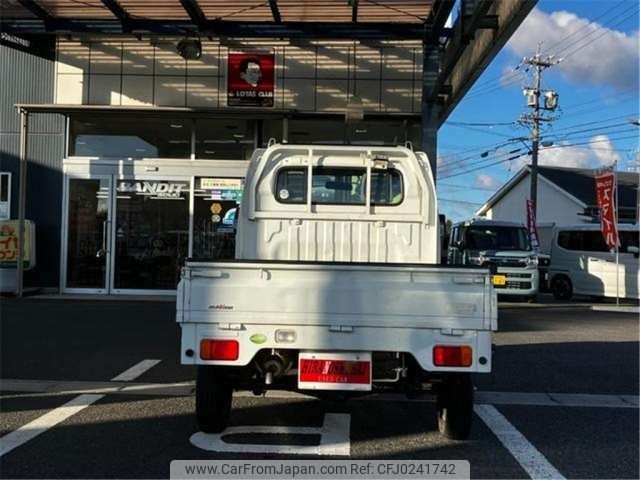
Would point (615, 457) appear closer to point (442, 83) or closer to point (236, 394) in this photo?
point (236, 394)

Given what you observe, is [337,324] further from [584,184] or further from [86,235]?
[584,184]

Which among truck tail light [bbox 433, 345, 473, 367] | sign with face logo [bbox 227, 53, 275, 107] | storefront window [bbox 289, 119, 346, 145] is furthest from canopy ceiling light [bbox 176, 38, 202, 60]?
truck tail light [bbox 433, 345, 473, 367]

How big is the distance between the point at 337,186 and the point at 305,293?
2492 millimetres

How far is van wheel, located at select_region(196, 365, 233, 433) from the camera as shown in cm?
536

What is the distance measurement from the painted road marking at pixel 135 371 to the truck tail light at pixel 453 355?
4128 mm

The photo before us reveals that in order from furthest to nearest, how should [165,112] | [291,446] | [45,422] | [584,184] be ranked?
[584,184], [165,112], [45,422], [291,446]

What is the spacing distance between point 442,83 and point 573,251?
9.74m

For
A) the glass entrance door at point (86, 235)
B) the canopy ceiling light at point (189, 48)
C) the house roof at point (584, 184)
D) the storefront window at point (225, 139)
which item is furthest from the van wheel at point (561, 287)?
the house roof at point (584, 184)

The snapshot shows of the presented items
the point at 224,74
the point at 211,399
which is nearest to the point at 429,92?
the point at 224,74

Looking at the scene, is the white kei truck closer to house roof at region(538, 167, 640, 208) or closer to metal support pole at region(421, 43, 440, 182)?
metal support pole at region(421, 43, 440, 182)

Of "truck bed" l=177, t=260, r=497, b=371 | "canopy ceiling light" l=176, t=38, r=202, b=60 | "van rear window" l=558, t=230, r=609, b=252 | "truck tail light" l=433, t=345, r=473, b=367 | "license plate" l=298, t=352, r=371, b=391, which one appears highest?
"canopy ceiling light" l=176, t=38, r=202, b=60

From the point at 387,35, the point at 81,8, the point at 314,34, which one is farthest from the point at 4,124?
the point at 387,35

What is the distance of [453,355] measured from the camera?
16.1 ft

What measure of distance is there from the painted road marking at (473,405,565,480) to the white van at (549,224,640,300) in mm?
14484
